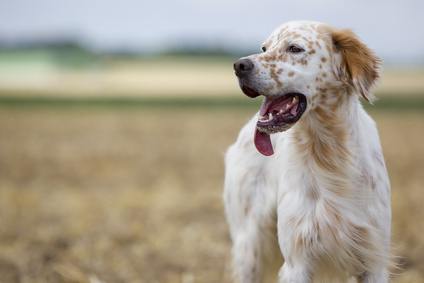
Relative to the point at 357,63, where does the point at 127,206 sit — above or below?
below

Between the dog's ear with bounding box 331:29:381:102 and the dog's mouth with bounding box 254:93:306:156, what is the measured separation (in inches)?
11.2

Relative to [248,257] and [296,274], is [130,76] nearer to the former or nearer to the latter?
[248,257]

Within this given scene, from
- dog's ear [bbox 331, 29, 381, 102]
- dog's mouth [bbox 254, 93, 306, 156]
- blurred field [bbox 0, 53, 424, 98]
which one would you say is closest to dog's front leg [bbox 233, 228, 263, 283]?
dog's mouth [bbox 254, 93, 306, 156]

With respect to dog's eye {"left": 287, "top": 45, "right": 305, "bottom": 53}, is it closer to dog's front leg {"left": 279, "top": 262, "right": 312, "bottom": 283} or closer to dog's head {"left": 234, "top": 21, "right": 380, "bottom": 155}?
dog's head {"left": 234, "top": 21, "right": 380, "bottom": 155}

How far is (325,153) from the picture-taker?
4.02 meters

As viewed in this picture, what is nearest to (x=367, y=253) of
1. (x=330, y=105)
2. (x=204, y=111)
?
(x=330, y=105)

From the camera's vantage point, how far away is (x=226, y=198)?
494 cm

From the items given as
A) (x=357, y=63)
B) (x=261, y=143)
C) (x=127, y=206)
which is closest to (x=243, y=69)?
(x=261, y=143)

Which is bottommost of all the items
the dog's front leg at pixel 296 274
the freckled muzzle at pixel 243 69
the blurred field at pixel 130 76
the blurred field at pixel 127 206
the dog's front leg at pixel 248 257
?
the blurred field at pixel 130 76

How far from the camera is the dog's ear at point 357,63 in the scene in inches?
153

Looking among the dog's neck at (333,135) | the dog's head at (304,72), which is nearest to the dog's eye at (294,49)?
the dog's head at (304,72)

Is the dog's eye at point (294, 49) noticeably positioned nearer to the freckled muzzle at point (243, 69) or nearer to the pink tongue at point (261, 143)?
the freckled muzzle at point (243, 69)

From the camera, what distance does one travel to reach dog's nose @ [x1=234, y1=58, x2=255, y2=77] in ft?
12.2

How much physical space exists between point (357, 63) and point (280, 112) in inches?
19.5
